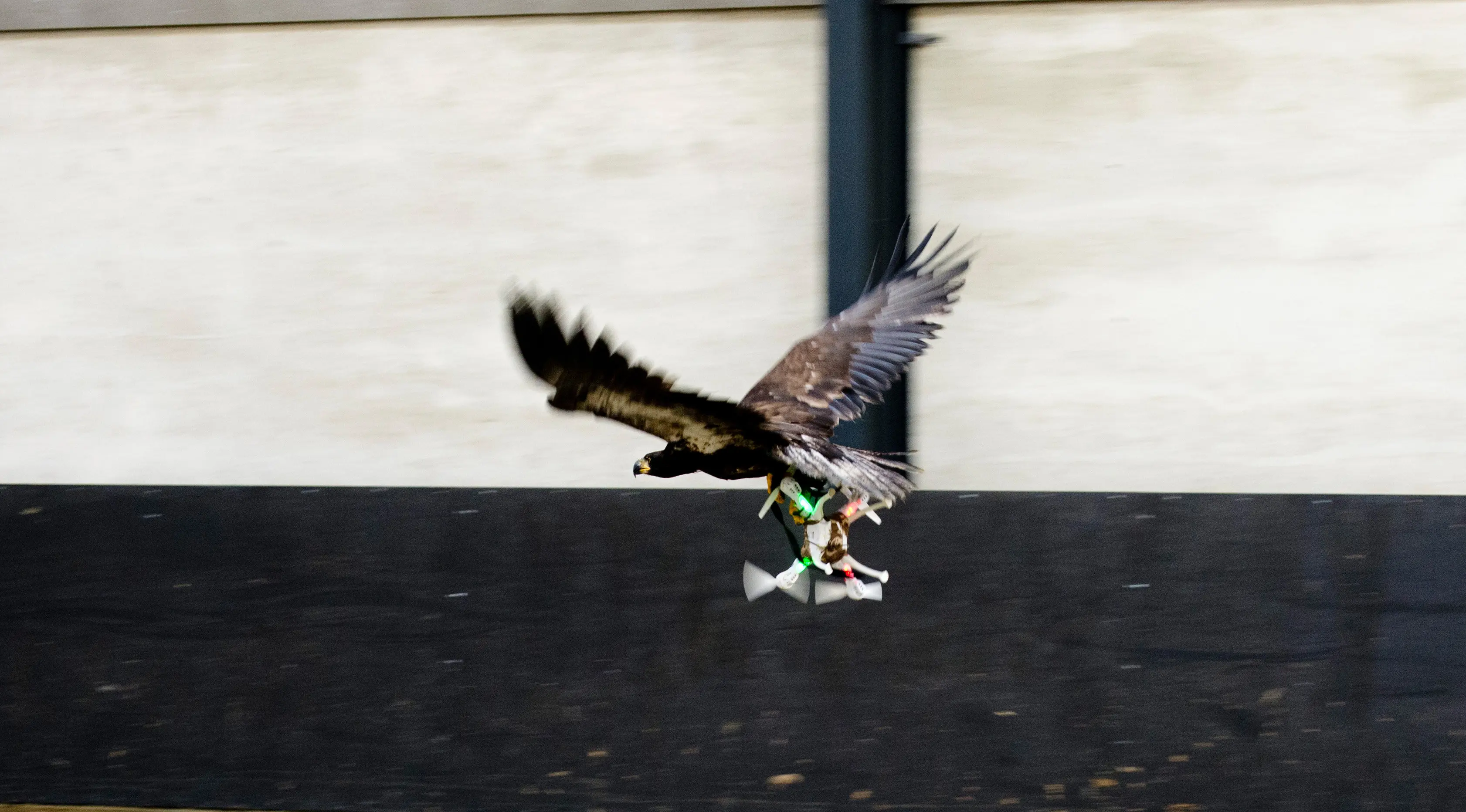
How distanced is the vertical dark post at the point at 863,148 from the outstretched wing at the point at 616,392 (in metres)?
1.75

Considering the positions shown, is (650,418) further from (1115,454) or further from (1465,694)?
(1465,694)

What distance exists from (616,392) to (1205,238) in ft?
8.57

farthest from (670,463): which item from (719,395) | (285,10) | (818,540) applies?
(285,10)

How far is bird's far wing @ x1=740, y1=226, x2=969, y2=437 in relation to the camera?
2.57 metres

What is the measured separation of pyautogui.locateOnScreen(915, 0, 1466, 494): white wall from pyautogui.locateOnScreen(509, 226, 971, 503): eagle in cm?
128

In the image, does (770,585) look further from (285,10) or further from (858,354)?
(285,10)

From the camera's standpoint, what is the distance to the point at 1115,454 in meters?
4.16

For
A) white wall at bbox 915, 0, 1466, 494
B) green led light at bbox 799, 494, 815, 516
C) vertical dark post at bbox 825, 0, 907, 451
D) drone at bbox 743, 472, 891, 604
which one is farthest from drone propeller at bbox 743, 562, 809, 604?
white wall at bbox 915, 0, 1466, 494

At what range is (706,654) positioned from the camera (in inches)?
165

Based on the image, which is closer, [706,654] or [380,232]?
[706,654]

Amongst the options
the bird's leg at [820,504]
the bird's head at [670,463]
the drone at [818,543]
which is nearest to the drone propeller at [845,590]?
the drone at [818,543]

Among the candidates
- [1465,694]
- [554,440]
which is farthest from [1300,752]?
[554,440]

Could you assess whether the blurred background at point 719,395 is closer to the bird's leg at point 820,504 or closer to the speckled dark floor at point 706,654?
the speckled dark floor at point 706,654

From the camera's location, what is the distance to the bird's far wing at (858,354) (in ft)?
8.43
